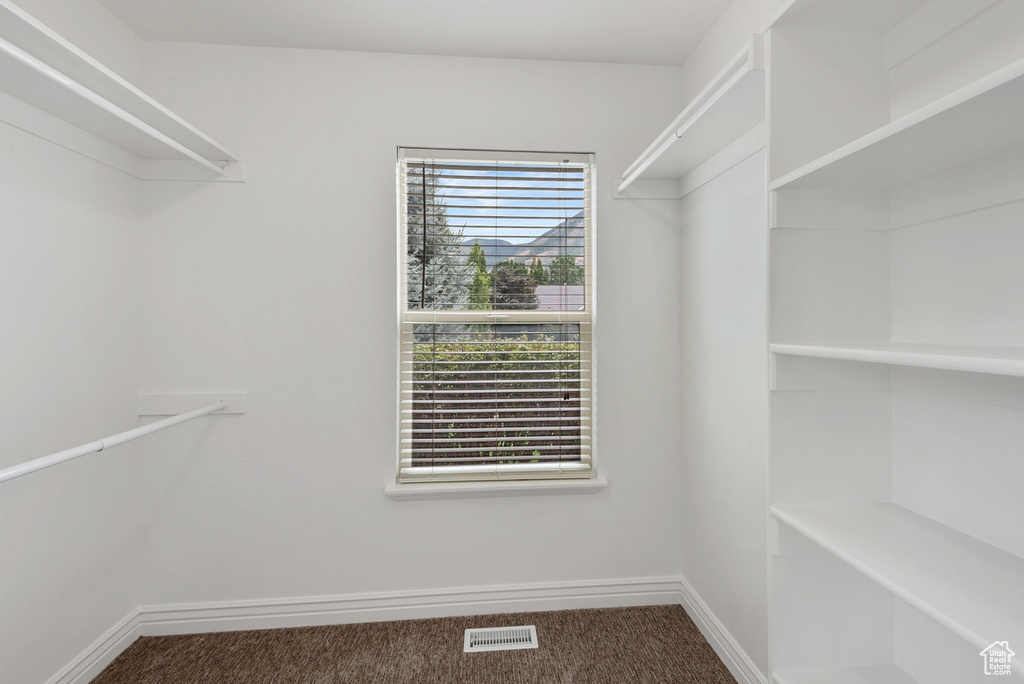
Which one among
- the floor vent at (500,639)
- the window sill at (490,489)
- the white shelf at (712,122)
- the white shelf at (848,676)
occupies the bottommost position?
the floor vent at (500,639)

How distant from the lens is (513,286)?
225 cm

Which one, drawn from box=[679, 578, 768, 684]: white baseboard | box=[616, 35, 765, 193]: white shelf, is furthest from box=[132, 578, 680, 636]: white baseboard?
box=[616, 35, 765, 193]: white shelf

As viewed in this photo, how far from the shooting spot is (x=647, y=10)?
6.03 feet

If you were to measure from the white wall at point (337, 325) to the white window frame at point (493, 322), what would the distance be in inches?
2.1

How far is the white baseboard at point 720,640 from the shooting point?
1686 mm

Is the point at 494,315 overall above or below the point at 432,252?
below

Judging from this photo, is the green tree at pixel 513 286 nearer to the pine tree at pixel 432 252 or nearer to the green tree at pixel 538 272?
the green tree at pixel 538 272

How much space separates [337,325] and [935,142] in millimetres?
1972

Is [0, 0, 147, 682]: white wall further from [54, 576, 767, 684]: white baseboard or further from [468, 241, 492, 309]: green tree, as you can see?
[468, 241, 492, 309]: green tree

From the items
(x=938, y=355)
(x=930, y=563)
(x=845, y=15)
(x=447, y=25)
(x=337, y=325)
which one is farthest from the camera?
(x=337, y=325)

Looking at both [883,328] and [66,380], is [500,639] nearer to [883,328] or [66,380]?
[883,328]

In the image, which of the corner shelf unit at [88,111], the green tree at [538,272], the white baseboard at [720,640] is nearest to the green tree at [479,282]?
the green tree at [538,272]

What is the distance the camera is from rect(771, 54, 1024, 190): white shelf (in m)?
0.71

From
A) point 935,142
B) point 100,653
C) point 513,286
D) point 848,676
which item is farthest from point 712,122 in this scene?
point 100,653
